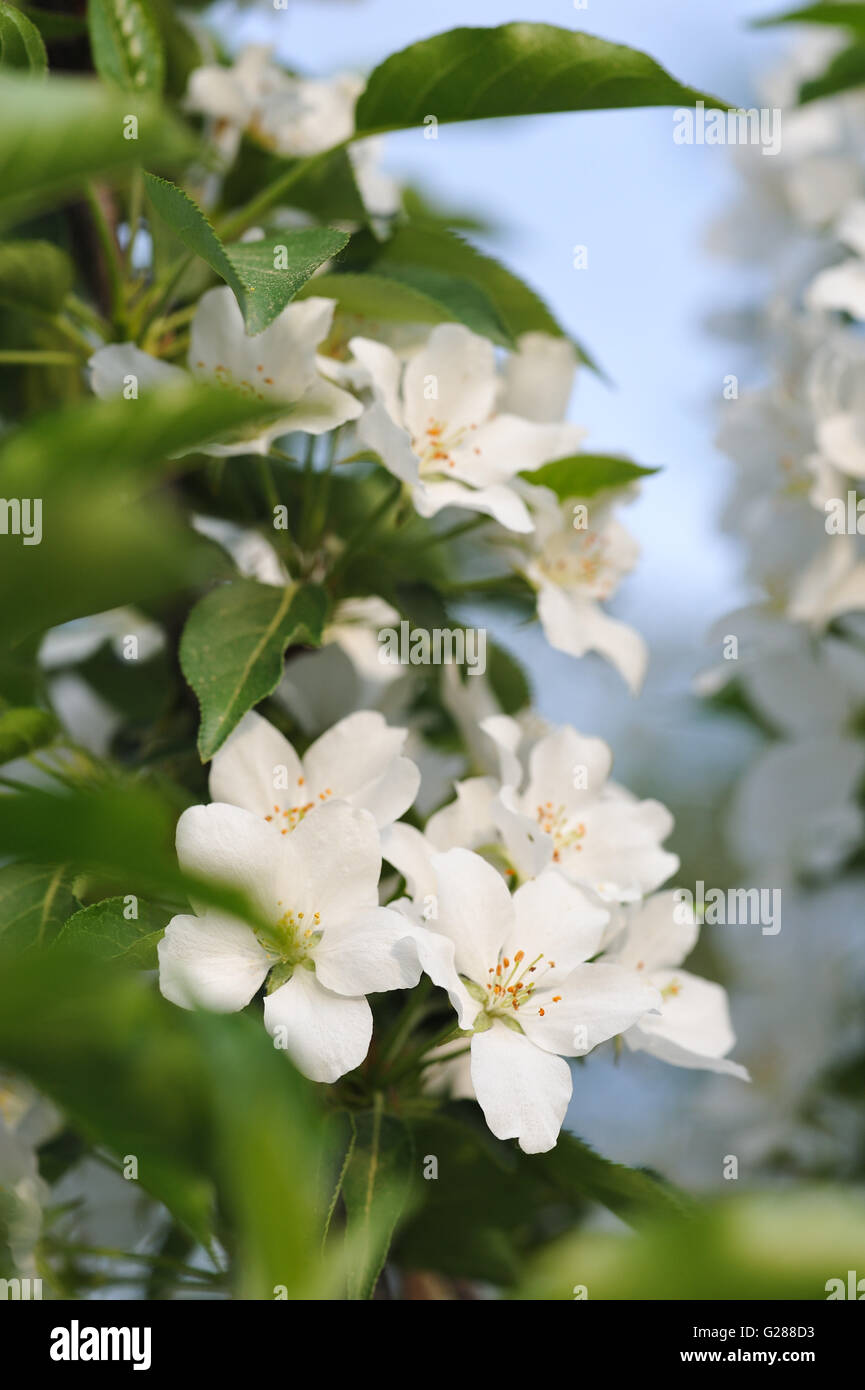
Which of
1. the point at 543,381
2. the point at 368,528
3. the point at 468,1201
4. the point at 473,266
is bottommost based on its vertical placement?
the point at 468,1201

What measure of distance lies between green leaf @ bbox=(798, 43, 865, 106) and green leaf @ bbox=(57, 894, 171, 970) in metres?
0.87

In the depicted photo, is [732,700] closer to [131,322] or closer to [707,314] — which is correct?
[707,314]

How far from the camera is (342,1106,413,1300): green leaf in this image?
59 cm

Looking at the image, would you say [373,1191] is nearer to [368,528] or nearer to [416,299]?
[368,528]

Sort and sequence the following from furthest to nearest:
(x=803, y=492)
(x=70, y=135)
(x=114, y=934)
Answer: (x=803, y=492) < (x=114, y=934) < (x=70, y=135)

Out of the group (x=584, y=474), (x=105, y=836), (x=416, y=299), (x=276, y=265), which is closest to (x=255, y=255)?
(x=276, y=265)

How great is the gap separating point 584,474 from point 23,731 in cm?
39

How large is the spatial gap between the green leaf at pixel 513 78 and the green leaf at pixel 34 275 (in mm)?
226

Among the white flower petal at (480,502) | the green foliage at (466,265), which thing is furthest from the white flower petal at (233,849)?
the green foliage at (466,265)

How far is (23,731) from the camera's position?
720mm

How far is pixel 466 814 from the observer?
723 mm

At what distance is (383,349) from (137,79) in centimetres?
27

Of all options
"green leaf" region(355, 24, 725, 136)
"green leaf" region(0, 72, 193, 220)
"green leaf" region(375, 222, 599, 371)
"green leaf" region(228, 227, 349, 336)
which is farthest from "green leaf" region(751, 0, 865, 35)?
"green leaf" region(0, 72, 193, 220)
